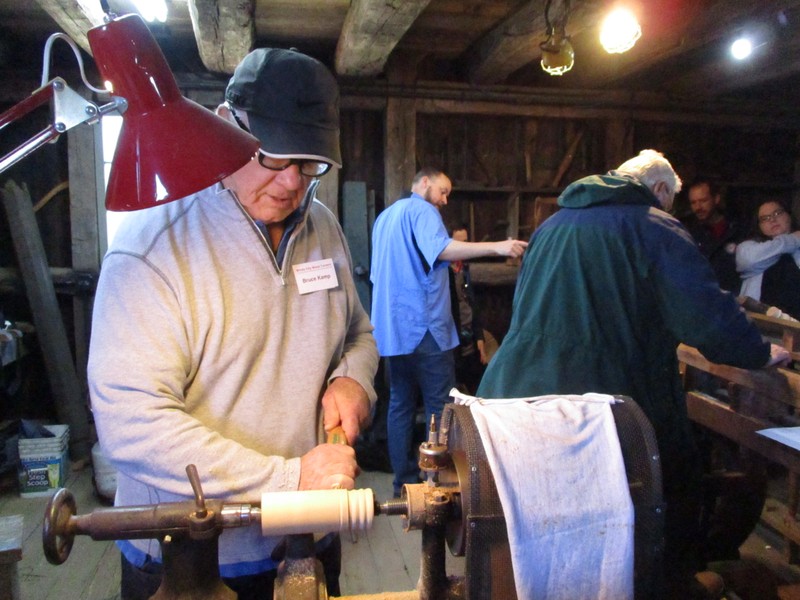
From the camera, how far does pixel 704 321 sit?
5.72ft

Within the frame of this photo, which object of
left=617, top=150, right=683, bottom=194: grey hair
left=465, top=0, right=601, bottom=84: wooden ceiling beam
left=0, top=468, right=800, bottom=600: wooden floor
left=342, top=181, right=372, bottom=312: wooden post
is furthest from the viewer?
left=342, top=181, right=372, bottom=312: wooden post

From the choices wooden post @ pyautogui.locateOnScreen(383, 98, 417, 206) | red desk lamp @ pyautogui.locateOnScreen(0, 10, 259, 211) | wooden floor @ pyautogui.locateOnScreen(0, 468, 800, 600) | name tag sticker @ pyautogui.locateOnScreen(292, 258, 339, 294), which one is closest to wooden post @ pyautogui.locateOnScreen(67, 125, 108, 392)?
wooden floor @ pyautogui.locateOnScreen(0, 468, 800, 600)

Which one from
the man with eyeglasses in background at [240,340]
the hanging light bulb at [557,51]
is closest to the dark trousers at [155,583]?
the man with eyeglasses in background at [240,340]

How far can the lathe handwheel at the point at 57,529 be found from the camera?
768 mm

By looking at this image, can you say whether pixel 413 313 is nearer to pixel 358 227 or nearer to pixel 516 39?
pixel 358 227

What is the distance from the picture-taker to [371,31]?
115 inches

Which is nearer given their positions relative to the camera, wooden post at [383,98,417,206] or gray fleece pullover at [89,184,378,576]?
gray fleece pullover at [89,184,378,576]

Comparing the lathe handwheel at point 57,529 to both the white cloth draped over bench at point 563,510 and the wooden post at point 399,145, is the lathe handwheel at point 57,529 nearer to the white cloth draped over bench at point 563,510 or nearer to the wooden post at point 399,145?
the white cloth draped over bench at point 563,510

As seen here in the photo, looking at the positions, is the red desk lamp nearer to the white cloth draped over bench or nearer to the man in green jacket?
the white cloth draped over bench

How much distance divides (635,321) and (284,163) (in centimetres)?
127

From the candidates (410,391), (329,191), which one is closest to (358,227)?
(329,191)

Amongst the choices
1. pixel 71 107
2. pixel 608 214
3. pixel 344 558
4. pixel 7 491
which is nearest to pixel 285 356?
pixel 71 107

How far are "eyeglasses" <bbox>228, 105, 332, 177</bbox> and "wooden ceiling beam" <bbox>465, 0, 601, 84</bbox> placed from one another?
2.04 metres

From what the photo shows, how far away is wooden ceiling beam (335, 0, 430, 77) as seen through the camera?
2590 mm
